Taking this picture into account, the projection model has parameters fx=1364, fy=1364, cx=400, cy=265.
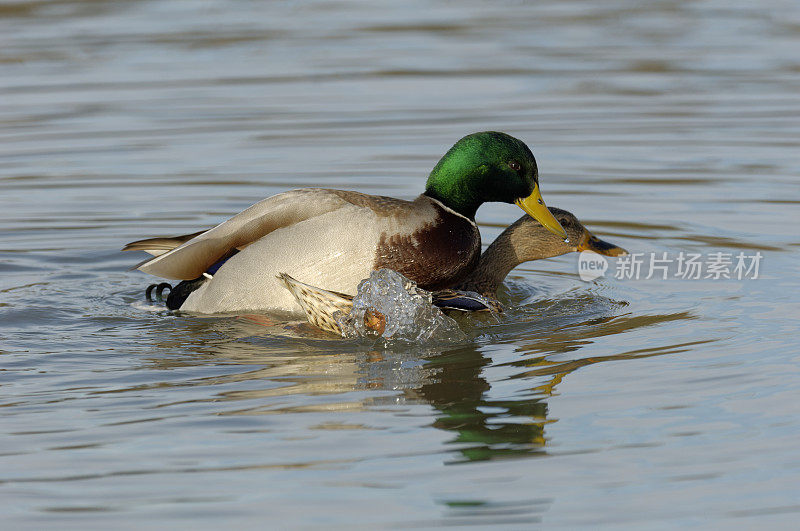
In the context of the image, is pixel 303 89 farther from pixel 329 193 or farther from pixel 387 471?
pixel 387 471

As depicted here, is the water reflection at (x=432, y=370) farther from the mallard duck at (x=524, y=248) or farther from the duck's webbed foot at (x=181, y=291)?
the mallard duck at (x=524, y=248)

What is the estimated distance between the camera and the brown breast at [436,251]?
670 cm

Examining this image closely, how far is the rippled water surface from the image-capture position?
181 inches

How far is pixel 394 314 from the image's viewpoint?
6418 mm

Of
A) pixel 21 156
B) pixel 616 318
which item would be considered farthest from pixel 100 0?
pixel 616 318

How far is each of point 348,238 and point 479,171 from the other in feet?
2.75

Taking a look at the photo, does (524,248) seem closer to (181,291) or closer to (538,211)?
(538,211)

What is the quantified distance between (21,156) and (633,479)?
776cm

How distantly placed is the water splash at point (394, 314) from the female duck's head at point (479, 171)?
2.26 feet

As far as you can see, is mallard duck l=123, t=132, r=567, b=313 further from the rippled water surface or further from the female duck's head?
the rippled water surface

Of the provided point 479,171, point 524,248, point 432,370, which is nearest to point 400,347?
point 432,370

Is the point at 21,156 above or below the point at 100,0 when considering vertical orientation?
below

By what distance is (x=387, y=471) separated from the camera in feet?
15.3

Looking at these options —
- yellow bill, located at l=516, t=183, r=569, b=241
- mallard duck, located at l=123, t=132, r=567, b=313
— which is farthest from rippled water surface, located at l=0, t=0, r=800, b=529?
yellow bill, located at l=516, t=183, r=569, b=241
